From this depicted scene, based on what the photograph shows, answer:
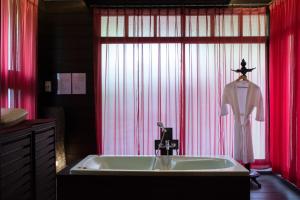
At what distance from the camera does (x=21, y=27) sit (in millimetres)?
3465

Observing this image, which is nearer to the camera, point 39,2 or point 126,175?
point 126,175

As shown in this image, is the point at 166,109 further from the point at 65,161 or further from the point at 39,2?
the point at 39,2

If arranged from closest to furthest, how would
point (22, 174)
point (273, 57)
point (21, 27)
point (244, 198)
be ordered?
1. point (22, 174)
2. point (244, 198)
3. point (21, 27)
4. point (273, 57)

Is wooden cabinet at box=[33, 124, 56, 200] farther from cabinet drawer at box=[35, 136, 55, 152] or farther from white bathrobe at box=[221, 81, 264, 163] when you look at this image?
white bathrobe at box=[221, 81, 264, 163]

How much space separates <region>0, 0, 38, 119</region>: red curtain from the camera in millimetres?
3109

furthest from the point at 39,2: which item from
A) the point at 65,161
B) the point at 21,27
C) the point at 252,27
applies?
the point at 252,27

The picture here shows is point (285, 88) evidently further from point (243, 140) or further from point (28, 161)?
point (28, 161)

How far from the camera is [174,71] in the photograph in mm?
4309

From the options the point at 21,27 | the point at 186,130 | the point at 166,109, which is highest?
the point at 21,27

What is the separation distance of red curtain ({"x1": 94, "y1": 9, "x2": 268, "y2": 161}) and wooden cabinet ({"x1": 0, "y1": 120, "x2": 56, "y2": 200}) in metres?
2.04

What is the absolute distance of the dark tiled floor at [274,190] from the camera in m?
3.33

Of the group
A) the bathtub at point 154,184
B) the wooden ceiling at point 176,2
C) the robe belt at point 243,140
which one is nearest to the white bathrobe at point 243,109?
the robe belt at point 243,140

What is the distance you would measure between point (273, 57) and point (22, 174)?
3482 mm

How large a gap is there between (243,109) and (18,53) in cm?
267
